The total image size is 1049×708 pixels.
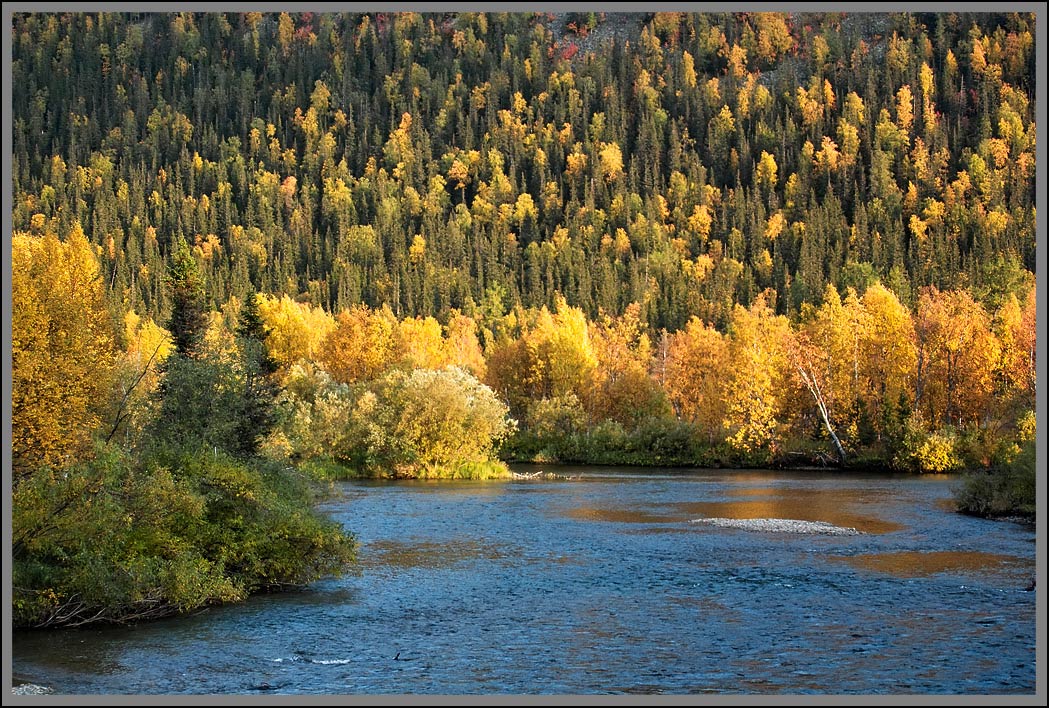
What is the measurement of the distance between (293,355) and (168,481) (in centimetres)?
7891

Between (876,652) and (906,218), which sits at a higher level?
(906,218)

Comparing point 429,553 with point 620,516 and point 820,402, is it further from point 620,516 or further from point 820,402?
point 820,402

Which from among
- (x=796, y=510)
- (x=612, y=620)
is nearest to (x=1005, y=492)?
(x=796, y=510)

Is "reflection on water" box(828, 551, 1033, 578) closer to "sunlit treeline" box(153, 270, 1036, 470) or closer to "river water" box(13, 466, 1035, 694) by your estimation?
"river water" box(13, 466, 1035, 694)

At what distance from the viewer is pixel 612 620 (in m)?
23.1

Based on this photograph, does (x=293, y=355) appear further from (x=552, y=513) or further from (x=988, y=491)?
(x=988, y=491)

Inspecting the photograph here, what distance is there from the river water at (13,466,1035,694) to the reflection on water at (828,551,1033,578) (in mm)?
92

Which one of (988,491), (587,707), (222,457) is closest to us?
(587,707)

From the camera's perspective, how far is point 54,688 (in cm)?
1745

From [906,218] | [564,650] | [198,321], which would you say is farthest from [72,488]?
[906,218]

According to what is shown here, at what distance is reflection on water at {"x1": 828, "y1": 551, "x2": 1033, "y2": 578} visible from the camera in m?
28.1

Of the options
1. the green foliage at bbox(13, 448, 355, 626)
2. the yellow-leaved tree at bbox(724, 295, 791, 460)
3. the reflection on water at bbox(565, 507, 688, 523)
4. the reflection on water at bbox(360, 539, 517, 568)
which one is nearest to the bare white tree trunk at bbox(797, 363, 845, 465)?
the yellow-leaved tree at bbox(724, 295, 791, 460)

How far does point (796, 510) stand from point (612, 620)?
19.4m

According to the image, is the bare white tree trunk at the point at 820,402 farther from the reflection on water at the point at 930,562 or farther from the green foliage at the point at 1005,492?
the reflection on water at the point at 930,562
